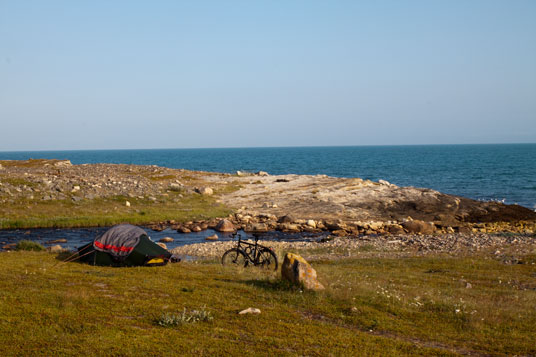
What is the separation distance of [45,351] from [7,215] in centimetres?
3642

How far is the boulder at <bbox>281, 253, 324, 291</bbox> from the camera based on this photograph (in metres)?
17.8

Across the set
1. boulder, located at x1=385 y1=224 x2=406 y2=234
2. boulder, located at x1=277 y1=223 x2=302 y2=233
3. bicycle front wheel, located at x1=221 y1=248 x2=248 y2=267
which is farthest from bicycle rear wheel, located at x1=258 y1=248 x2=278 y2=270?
boulder, located at x1=385 y1=224 x2=406 y2=234

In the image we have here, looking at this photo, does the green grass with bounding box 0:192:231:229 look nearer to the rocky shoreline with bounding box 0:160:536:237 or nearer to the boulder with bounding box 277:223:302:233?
the rocky shoreline with bounding box 0:160:536:237

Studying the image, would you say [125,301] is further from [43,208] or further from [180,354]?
[43,208]

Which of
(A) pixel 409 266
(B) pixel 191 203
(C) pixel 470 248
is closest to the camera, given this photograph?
(A) pixel 409 266

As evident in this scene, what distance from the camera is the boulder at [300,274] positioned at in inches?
699

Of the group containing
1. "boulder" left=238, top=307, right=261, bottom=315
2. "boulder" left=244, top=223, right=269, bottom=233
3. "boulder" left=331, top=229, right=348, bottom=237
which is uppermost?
"boulder" left=238, top=307, right=261, bottom=315

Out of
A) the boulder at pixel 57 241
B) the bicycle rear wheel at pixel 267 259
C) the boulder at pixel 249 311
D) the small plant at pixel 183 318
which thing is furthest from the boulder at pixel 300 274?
the boulder at pixel 57 241

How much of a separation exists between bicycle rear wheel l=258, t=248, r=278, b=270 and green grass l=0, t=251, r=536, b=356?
1.21 metres

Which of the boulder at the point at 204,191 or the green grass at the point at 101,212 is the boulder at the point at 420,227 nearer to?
the green grass at the point at 101,212

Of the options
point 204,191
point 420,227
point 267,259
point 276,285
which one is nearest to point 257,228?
point 420,227

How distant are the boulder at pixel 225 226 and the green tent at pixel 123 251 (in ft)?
59.2

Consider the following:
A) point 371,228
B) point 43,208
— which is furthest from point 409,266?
point 43,208

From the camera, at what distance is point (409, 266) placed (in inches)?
1003
